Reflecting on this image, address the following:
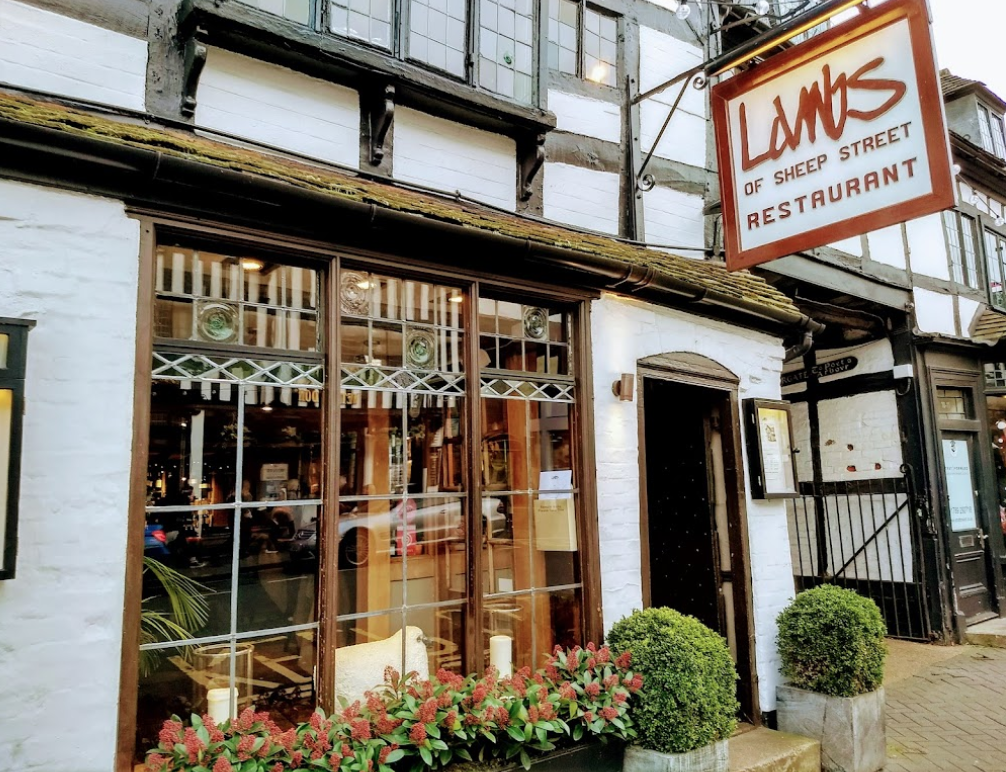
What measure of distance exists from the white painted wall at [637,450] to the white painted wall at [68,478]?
316 cm

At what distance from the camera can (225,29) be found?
4.01m

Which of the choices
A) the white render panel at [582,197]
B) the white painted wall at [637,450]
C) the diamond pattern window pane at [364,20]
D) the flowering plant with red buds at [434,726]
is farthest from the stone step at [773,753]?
the diamond pattern window pane at [364,20]

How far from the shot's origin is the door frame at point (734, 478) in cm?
572

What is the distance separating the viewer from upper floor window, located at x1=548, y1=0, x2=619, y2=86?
601 centimetres

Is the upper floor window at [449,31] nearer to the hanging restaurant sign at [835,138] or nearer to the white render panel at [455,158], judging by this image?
the white render panel at [455,158]

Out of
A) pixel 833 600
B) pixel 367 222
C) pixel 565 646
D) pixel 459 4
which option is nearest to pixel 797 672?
pixel 833 600

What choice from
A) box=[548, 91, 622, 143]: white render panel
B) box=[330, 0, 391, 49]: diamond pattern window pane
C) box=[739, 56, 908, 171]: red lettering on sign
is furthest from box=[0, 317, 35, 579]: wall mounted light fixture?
box=[739, 56, 908, 171]: red lettering on sign

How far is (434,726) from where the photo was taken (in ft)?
11.6

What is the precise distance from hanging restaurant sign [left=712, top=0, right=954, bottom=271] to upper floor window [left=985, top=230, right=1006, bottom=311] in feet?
30.0

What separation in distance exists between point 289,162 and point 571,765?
158 inches

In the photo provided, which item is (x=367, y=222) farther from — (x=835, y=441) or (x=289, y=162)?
(x=835, y=441)

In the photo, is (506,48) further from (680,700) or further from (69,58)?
(680,700)

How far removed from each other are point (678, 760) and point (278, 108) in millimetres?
4700

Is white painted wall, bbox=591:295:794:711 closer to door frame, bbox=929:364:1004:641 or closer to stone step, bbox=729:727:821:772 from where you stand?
stone step, bbox=729:727:821:772
